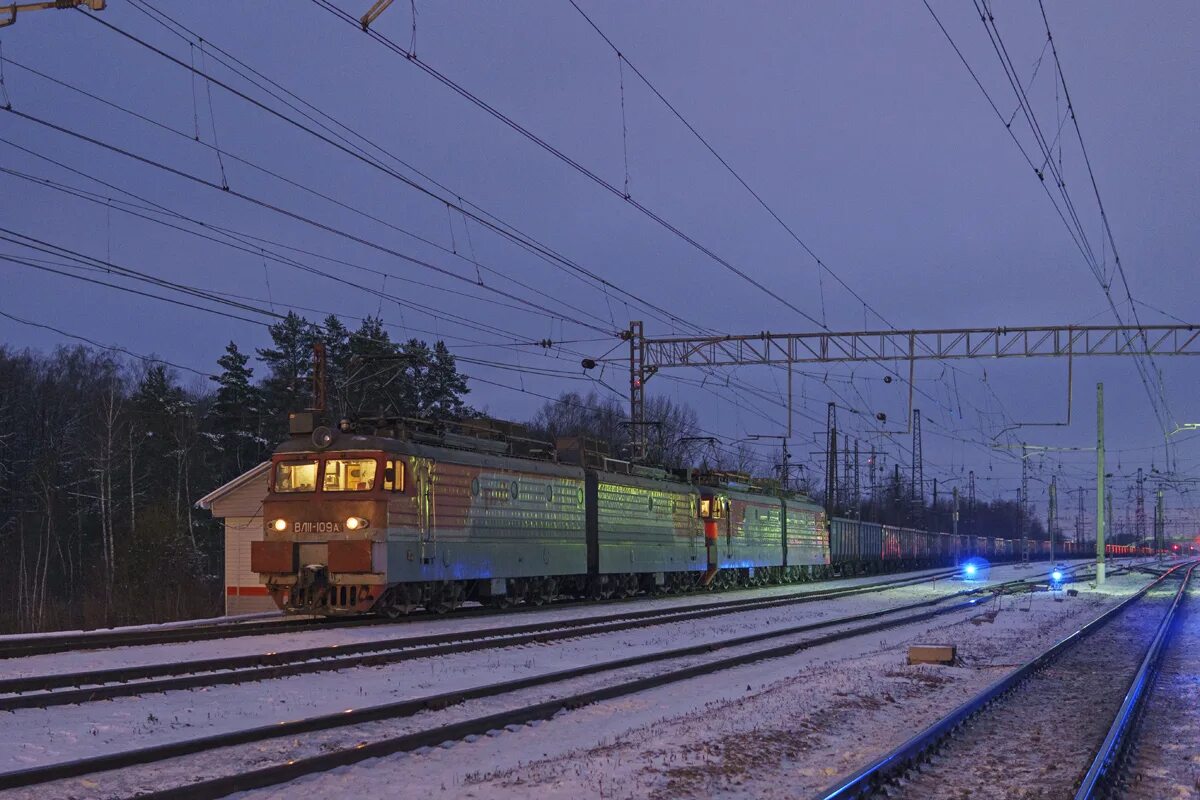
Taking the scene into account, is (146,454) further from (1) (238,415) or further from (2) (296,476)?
(2) (296,476)

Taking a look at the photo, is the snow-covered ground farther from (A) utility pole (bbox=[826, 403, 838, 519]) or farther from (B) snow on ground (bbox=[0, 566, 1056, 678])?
(A) utility pole (bbox=[826, 403, 838, 519])

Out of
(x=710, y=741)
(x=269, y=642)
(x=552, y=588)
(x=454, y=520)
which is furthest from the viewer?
(x=552, y=588)

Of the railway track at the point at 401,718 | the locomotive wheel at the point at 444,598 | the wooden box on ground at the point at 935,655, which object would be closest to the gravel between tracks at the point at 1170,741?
the wooden box on ground at the point at 935,655

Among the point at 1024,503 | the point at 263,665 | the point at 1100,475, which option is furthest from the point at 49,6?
the point at 1024,503

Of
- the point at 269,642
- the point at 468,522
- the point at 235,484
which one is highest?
the point at 235,484

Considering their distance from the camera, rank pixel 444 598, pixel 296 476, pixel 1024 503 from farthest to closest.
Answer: pixel 1024 503
pixel 444 598
pixel 296 476

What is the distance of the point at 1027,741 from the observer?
35.4 feet

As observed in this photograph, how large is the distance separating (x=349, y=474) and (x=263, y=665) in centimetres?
685

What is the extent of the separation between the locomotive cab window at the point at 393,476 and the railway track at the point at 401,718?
6238 mm

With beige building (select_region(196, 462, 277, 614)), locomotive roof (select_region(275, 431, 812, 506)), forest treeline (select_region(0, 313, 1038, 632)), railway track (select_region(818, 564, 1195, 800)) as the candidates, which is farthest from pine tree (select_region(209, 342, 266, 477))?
railway track (select_region(818, 564, 1195, 800))

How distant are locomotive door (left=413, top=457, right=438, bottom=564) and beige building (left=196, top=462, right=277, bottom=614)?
11572 millimetres

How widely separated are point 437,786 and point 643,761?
1.81 m

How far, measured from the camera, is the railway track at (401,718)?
783cm

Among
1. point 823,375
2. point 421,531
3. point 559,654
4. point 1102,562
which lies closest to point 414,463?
point 421,531
